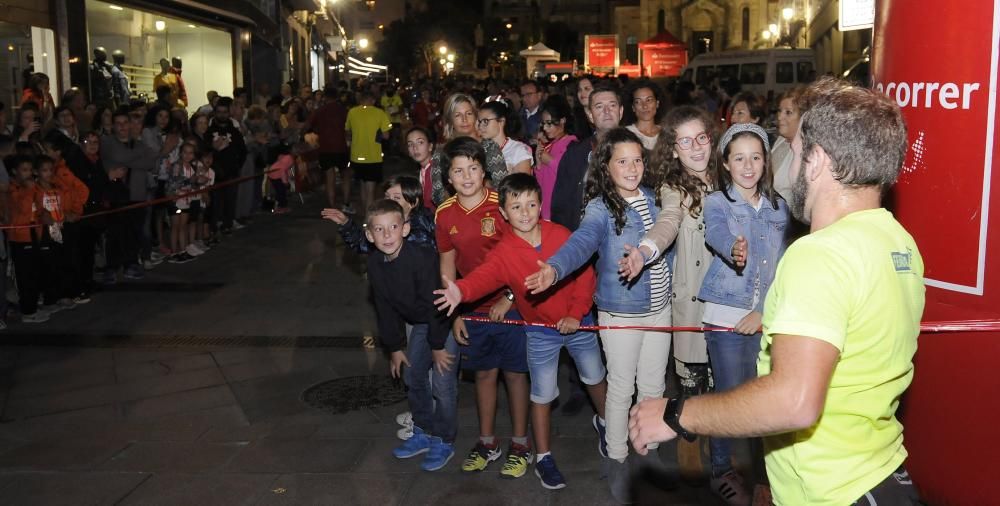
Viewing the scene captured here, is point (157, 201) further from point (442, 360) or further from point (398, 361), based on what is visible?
point (442, 360)

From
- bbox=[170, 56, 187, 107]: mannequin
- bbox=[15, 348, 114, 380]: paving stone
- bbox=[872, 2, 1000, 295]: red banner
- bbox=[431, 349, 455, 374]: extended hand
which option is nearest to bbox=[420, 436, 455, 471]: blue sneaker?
bbox=[431, 349, 455, 374]: extended hand

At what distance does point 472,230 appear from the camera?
5.51 m

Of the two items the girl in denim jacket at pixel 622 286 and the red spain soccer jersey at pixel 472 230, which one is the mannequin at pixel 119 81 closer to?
the red spain soccer jersey at pixel 472 230

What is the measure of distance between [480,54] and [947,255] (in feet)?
249

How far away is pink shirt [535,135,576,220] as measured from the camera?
6680 mm

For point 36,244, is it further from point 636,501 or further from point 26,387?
point 636,501

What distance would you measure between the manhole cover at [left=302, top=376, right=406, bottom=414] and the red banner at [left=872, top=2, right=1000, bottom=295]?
3.44 meters

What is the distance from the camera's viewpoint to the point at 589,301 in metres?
5.17

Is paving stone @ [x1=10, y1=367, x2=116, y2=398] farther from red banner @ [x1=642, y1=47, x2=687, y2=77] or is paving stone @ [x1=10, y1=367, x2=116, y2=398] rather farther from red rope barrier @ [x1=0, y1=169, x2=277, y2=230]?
red banner @ [x1=642, y1=47, x2=687, y2=77]

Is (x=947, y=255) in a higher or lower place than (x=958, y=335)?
higher

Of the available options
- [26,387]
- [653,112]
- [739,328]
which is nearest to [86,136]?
[26,387]

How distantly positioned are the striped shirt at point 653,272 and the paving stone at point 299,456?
1.95 m

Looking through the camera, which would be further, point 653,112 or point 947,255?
point 653,112

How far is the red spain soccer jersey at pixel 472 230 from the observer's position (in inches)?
217
